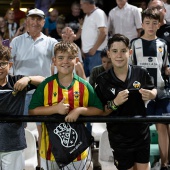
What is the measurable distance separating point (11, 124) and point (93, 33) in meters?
3.55

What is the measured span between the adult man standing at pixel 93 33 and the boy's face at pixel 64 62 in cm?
309

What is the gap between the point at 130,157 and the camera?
391 centimetres

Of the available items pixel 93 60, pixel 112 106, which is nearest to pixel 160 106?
pixel 112 106

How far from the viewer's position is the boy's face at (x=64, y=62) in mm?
3826

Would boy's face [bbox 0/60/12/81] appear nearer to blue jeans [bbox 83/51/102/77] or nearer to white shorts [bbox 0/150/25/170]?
white shorts [bbox 0/150/25/170]

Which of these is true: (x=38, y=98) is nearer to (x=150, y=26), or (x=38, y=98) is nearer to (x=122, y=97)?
(x=122, y=97)

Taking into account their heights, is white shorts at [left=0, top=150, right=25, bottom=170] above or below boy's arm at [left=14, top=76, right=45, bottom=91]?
below

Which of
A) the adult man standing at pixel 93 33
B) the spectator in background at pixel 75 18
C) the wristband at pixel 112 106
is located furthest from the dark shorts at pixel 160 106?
the spectator in background at pixel 75 18

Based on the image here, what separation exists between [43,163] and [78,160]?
28cm

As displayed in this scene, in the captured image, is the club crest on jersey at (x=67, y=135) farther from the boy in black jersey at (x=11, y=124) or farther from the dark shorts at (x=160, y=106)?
the dark shorts at (x=160, y=106)

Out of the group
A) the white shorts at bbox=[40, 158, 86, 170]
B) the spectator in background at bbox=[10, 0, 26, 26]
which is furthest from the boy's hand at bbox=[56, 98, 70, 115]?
the spectator in background at bbox=[10, 0, 26, 26]

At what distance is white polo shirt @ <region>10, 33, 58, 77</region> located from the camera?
17.3ft

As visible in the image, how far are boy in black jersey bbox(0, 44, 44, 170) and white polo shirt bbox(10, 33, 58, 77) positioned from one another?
1405mm

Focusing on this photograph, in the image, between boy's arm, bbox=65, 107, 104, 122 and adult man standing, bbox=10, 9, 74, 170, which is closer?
boy's arm, bbox=65, 107, 104, 122
